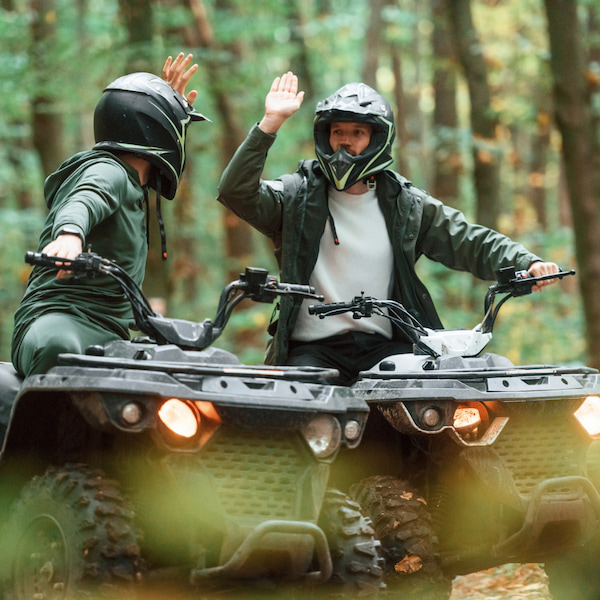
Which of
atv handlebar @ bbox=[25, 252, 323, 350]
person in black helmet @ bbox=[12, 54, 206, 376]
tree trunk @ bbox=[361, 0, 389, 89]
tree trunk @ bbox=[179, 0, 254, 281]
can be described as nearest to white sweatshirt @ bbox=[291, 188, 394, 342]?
person in black helmet @ bbox=[12, 54, 206, 376]

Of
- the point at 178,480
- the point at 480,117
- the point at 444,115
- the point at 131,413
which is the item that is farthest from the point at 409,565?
the point at 444,115

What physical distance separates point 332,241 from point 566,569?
239 cm

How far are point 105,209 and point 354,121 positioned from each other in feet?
6.71

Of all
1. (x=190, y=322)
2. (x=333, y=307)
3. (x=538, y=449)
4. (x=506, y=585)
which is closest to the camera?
(x=190, y=322)

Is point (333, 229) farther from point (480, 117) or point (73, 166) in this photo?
point (480, 117)

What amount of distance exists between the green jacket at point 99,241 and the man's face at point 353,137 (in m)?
1.55

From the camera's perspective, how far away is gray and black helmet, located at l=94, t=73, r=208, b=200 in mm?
5551

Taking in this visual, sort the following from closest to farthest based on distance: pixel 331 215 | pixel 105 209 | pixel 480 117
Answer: pixel 105 209, pixel 331 215, pixel 480 117

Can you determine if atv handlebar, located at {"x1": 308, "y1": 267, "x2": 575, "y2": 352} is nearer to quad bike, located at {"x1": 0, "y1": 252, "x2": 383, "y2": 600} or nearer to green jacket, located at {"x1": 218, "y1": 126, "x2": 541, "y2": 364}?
green jacket, located at {"x1": 218, "y1": 126, "x2": 541, "y2": 364}

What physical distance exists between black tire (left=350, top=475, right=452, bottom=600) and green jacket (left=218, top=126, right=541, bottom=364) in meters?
1.33

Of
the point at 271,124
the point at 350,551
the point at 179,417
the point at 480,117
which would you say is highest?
the point at 480,117

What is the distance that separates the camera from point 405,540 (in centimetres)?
532

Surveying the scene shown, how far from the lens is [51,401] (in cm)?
472

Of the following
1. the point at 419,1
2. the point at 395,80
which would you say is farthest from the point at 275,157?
the point at 419,1
